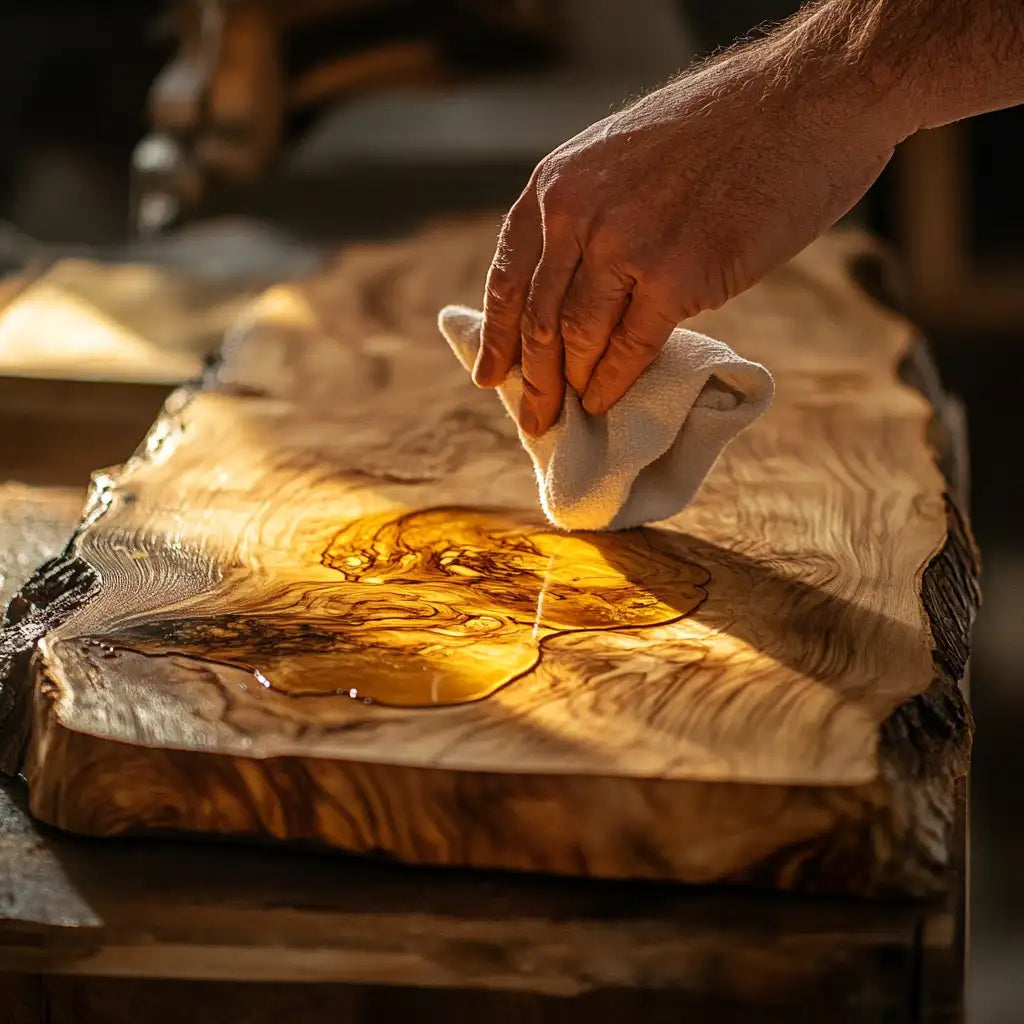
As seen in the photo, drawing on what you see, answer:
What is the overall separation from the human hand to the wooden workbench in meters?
0.35

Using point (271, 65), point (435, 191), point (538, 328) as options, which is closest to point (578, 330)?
point (538, 328)

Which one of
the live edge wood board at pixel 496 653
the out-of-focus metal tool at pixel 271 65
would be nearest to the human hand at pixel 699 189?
the live edge wood board at pixel 496 653

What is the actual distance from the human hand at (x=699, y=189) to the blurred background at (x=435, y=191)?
2.16 feet

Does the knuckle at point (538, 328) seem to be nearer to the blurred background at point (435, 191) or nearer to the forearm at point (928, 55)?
the forearm at point (928, 55)

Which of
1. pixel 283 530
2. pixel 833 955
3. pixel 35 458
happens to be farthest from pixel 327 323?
pixel 833 955

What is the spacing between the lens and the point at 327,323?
5.82ft

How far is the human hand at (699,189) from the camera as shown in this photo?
3.46ft

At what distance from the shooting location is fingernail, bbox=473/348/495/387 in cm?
117

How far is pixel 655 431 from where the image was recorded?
114 centimetres

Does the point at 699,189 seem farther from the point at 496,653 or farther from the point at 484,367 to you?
the point at 496,653

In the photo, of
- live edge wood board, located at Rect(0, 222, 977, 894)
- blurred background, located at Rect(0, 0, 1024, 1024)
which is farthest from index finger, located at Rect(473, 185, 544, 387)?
blurred background, located at Rect(0, 0, 1024, 1024)

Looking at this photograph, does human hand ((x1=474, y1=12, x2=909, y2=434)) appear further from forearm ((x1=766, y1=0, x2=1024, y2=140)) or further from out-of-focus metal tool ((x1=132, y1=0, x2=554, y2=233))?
out-of-focus metal tool ((x1=132, y1=0, x2=554, y2=233))

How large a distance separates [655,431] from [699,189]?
184mm

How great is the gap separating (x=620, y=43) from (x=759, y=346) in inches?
50.2
